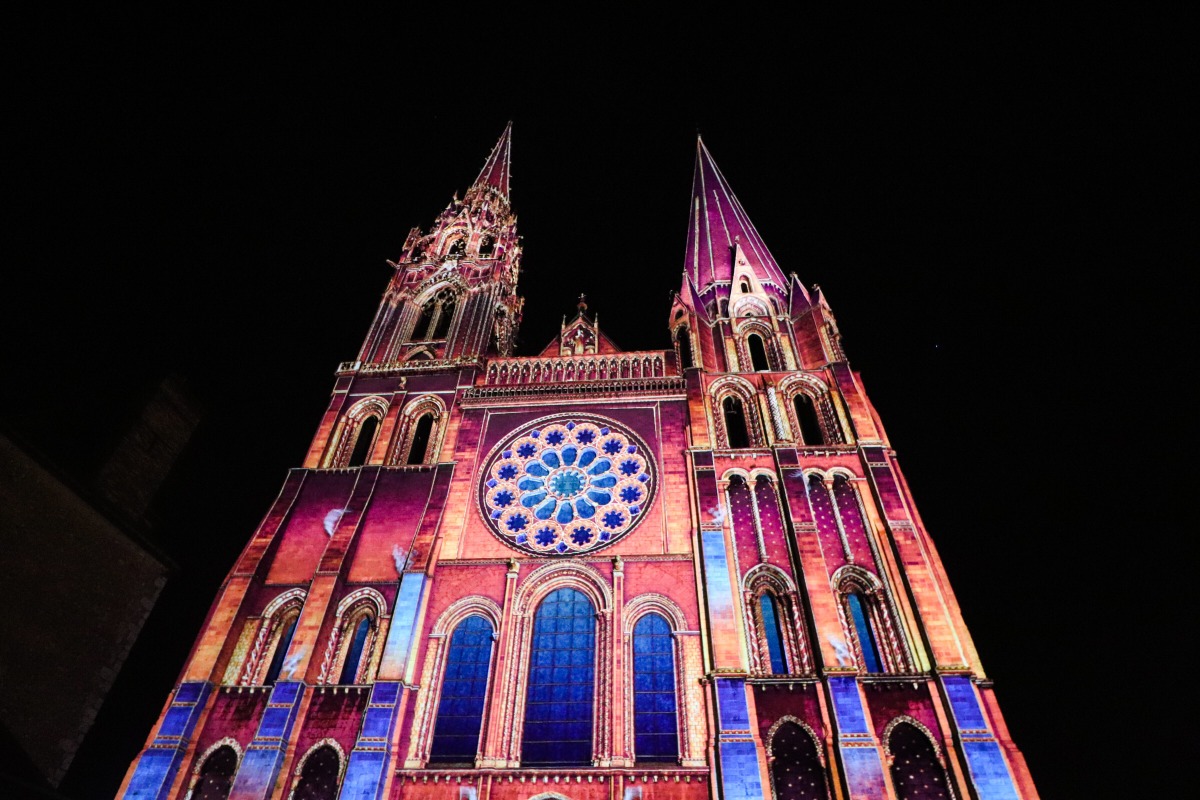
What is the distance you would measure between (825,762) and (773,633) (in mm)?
3340

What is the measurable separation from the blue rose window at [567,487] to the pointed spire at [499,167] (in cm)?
2192

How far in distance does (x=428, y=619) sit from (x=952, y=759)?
1226 centimetres

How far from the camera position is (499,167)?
4309 cm

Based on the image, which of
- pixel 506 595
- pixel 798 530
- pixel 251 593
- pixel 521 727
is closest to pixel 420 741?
pixel 521 727

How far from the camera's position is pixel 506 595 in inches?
696

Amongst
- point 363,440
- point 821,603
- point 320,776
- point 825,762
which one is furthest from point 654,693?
point 363,440

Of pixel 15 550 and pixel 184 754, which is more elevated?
pixel 15 550

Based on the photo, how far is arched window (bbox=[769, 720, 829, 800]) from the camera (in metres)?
13.6

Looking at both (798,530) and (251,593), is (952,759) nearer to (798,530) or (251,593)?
(798,530)

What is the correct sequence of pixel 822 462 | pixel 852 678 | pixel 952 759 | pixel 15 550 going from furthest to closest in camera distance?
pixel 822 462, pixel 15 550, pixel 852 678, pixel 952 759

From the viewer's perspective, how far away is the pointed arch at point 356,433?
72.8 ft

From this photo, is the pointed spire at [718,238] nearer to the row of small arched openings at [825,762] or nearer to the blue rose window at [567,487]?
the blue rose window at [567,487]

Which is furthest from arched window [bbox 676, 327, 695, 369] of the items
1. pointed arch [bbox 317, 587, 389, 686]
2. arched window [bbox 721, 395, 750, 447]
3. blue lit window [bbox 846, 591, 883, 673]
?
pointed arch [bbox 317, 587, 389, 686]

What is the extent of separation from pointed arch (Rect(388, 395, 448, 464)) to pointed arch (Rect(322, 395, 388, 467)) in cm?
80
